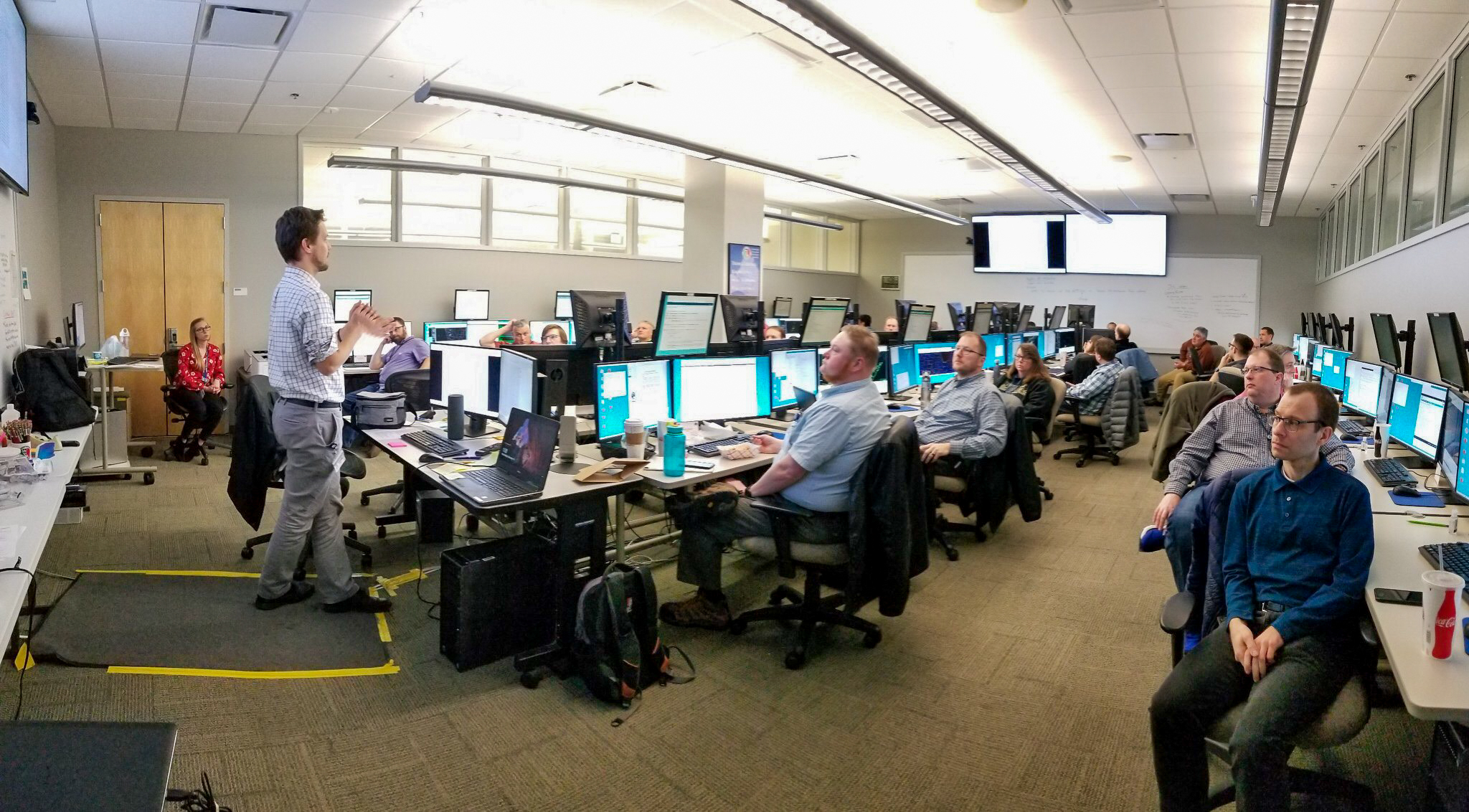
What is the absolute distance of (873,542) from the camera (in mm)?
2887

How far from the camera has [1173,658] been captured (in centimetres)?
230

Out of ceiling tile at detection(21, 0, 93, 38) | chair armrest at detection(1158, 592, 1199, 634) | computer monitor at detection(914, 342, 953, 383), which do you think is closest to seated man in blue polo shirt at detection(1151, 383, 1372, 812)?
chair armrest at detection(1158, 592, 1199, 634)

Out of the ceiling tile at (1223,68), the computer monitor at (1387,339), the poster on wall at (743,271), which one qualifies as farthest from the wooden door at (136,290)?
the computer monitor at (1387,339)

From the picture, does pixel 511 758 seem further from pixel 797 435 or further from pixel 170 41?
pixel 170 41

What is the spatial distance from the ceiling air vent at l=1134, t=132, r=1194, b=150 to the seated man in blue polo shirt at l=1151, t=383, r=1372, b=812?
583cm

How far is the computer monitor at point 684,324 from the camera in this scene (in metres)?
3.96

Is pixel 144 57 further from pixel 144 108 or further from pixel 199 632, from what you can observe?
pixel 199 632

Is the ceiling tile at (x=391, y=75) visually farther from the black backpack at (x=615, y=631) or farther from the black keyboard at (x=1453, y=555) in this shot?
the black keyboard at (x=1453, y=555)

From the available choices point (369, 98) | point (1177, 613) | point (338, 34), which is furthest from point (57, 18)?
point (1177, 613)

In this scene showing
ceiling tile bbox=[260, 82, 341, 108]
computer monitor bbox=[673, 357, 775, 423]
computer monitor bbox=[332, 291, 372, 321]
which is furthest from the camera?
computer monitor bbox=[332, 291, 372, 321]

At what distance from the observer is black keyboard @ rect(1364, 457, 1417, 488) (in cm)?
328

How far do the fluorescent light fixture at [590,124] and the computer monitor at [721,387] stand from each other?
2691mm

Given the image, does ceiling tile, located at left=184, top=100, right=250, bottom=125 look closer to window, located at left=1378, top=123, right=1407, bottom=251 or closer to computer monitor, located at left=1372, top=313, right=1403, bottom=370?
computer monitor, located at left=1372, top=313, right=1403, bottom=370

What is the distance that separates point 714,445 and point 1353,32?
161 inches
